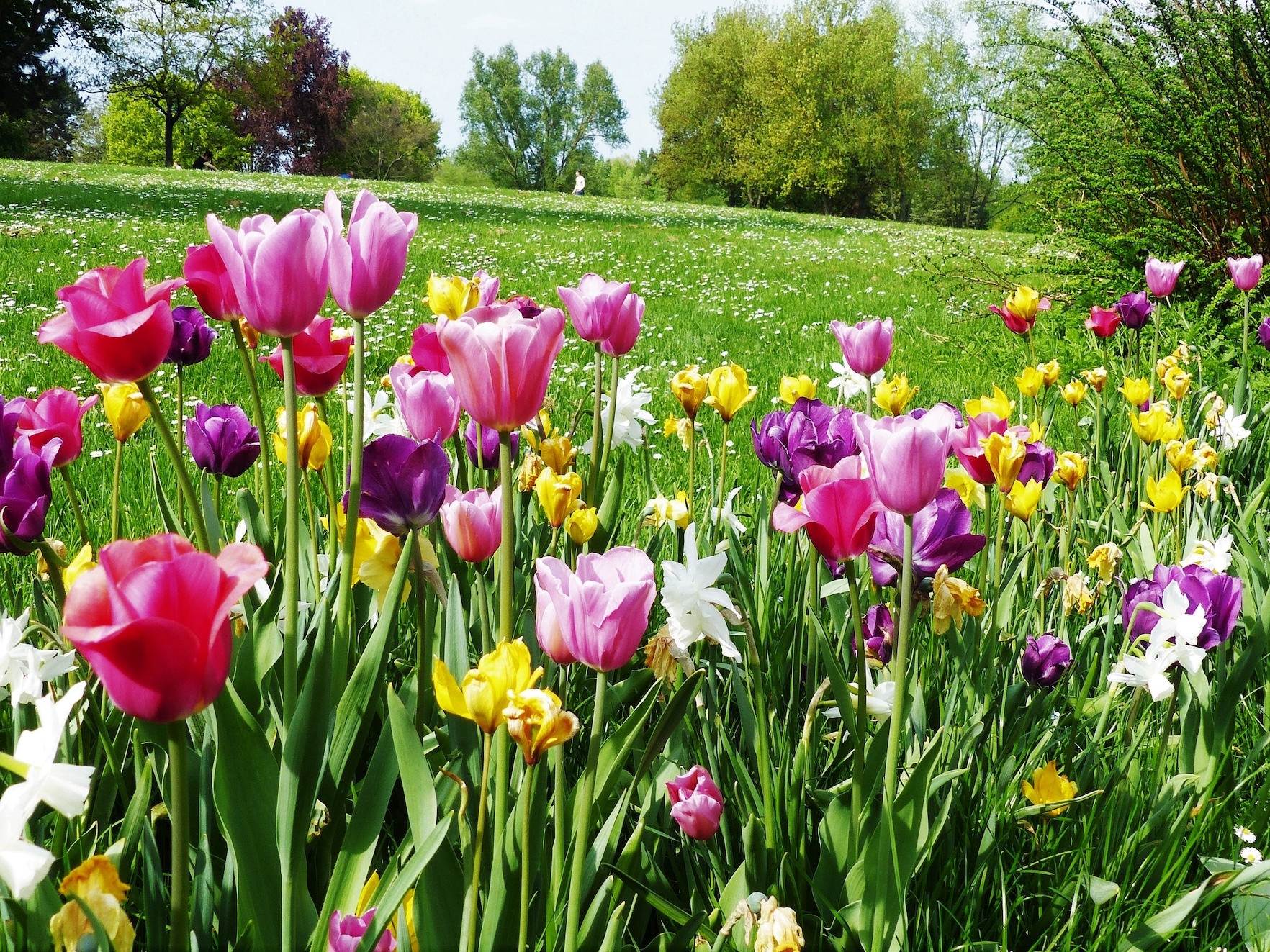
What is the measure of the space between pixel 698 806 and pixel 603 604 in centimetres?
34

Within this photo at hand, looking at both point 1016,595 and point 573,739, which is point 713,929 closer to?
point 573,739

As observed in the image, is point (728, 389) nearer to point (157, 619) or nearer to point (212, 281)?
point (212, 281)

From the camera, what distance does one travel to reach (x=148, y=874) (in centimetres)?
96

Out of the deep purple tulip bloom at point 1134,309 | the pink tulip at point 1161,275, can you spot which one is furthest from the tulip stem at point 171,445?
the pink tulip at point 1161,275

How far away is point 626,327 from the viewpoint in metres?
1.60

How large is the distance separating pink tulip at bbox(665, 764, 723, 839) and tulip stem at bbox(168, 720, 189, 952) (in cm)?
51

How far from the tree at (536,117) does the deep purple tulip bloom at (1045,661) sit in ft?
188

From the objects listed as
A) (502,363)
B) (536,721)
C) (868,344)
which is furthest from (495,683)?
(868,344)

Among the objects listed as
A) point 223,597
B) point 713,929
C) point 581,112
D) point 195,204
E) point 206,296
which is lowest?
point 713,929

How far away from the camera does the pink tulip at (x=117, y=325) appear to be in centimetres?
95

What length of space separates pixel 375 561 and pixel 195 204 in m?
13.1

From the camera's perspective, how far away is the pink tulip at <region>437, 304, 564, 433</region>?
923 millimetres

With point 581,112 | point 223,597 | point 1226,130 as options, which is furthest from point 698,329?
point 581,112

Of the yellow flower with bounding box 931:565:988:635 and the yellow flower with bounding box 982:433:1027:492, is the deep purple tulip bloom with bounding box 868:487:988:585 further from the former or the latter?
the yellow flower with bounding box 982:433:1027:492
